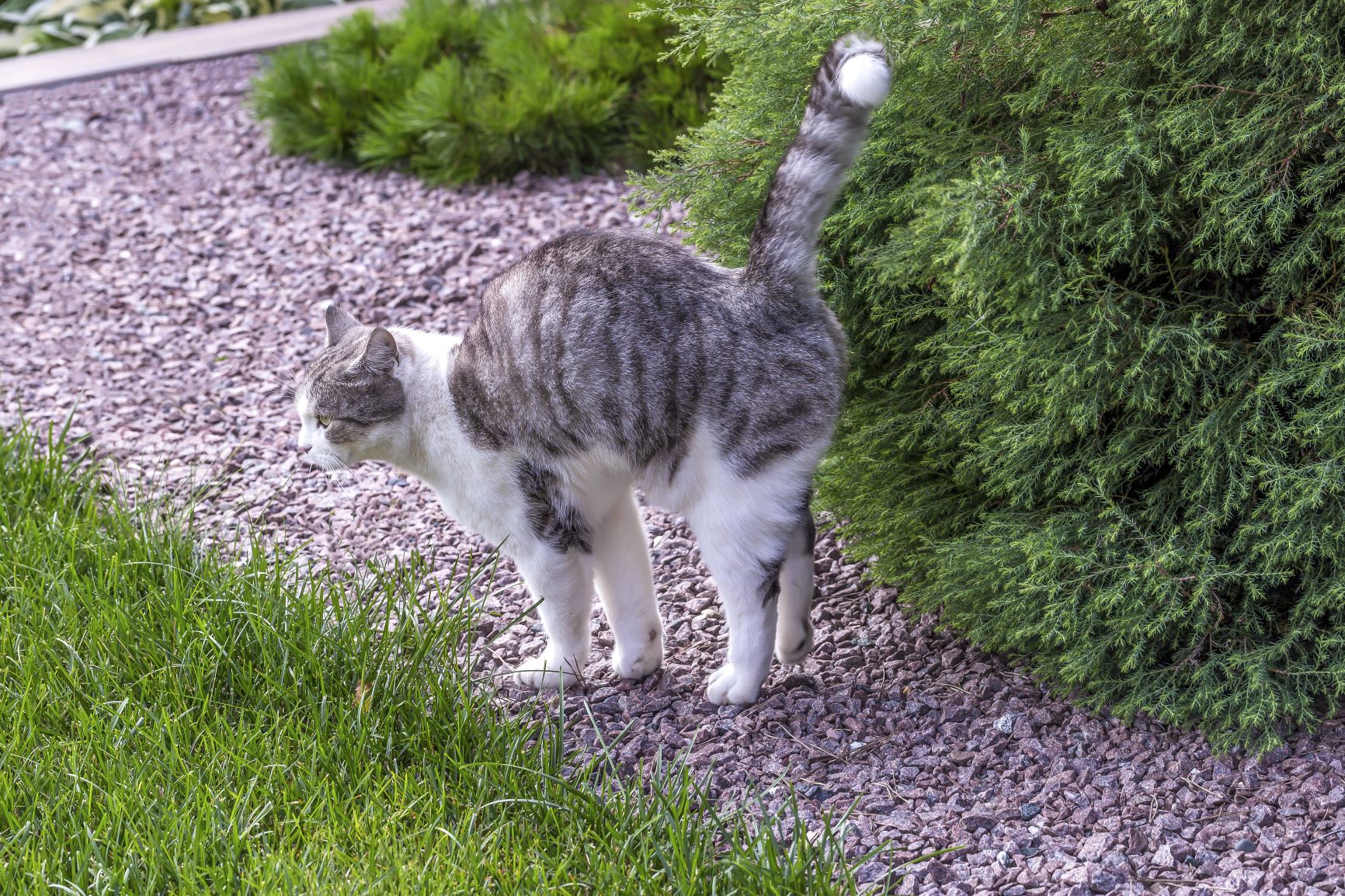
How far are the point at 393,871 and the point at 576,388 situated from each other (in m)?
1.09

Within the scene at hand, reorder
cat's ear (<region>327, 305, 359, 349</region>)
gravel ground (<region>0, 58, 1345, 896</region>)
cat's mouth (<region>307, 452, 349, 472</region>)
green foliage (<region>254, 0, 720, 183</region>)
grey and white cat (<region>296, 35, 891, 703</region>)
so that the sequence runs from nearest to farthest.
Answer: gravel ground (<region>0, 58, 1345, 896</region>) → grey and white cat (<region>296, 35, 891, 703</region>) → cat's mouth (<region>307, 452, 349, 472</region>) → cat's ear (<region>327, 305, 359, 349</region>) → green foliage (<region>254, 0, 720, 183</region>)

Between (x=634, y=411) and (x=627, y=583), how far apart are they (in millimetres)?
529

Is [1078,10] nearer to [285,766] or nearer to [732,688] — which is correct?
[732,688]

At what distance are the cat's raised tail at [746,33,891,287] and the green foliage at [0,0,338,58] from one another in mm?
6706

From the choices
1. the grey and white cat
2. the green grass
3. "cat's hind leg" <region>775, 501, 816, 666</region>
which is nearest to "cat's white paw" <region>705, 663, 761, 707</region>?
the grey and white cat

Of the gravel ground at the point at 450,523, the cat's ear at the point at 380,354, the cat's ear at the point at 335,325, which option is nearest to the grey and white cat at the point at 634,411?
the cat's ear at the point at 380,354

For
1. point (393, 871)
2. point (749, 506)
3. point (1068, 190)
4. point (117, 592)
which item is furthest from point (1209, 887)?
point (117, 592)

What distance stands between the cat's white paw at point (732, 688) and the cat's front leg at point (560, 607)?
0.34m

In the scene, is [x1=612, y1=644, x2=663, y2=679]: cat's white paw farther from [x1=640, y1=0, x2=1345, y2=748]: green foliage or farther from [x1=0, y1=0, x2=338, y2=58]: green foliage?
[x1=0, y1=0, x2=338, y2=58]: green foliage

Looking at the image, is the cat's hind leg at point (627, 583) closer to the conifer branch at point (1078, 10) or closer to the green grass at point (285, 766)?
the green grass at point (285, 766)

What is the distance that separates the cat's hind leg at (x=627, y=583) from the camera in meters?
3.19

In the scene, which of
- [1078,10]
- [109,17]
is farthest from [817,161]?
[109,17]

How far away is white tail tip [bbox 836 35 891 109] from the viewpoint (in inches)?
98.0

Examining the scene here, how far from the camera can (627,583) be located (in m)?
3.20
